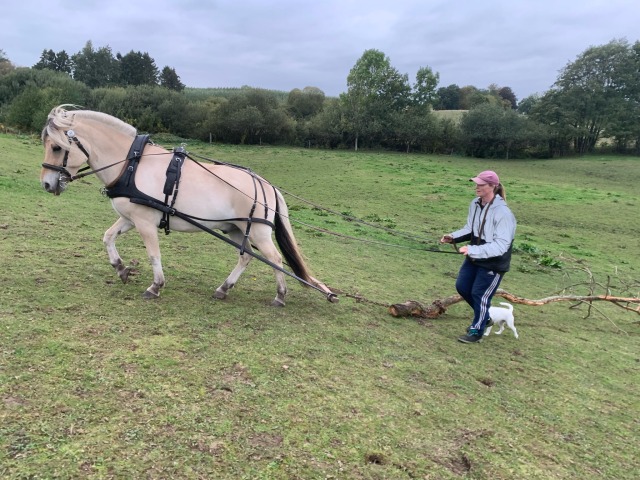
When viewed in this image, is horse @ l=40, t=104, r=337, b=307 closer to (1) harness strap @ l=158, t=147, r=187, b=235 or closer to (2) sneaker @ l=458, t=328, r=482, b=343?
(1) harness strap @ l=158, t=147, r=187, b=235

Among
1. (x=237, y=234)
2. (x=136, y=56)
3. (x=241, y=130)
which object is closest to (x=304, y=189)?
(x=237, y=234)

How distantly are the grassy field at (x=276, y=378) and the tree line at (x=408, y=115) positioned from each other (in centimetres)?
3892

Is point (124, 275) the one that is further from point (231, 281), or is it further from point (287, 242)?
point (287, 242)

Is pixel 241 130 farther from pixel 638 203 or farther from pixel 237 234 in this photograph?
pixel 237 234

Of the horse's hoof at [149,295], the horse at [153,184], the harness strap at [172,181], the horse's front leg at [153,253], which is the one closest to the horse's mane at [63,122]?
the horse at [153,184]

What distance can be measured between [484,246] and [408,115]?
44358 millimetres

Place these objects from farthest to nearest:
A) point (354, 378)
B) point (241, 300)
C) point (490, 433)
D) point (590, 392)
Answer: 1. point (241, 300)
2. point (590, 392)
3. point (354, 378)
4. point (490, 433)

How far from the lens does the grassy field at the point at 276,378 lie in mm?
2723

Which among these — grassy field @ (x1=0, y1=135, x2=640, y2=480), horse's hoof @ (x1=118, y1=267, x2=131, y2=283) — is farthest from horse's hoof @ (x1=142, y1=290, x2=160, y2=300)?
horse's hoof @ (x1=118, y1=267, x2=131, y2=283)

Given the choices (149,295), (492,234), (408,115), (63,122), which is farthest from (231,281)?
(408,115)

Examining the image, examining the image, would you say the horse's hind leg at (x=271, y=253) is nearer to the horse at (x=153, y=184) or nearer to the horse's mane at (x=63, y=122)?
the horse at (x=153, y=184)

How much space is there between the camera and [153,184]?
493 cm

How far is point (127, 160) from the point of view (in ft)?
16.1

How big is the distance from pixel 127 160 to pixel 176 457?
3.43m
